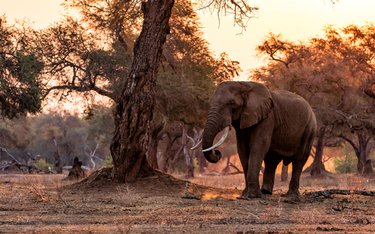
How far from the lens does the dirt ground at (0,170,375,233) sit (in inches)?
359

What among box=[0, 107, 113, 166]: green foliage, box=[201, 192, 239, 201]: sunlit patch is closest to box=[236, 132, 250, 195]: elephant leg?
box=[201, 192, 239, 201]: sunlit patch

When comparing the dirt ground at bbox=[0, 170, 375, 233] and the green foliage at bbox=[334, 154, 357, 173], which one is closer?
the dirt ground at bbox=[0, 170, 375, 233]

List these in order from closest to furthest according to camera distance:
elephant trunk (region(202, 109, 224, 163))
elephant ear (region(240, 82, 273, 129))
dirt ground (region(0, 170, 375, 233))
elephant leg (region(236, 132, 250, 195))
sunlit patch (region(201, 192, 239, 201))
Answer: dirt ground (region(0, 170, 375, 233)) → elephant trunk (region(202, 109, 224, 163)) → sunlit patch (region(201, 192, 239, 201)) → elephant ear (region(240, 82, 273, 129)) → elephant leg (region(236, 132, 250, 195))

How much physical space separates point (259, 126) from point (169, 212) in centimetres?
419

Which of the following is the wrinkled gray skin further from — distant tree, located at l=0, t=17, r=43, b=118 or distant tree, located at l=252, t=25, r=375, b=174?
distant tree, located at l=252, t=25, r=375, b=174

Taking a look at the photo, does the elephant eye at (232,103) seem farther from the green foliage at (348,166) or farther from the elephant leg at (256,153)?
the green foliage at (348,166)

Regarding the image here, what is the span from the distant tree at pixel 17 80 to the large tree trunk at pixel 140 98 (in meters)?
10.6

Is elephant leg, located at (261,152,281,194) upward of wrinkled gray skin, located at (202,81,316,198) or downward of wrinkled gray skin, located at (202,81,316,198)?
downward

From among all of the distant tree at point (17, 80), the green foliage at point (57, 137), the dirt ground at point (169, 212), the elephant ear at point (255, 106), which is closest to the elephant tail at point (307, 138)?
the dirt ground at point (169, 212)

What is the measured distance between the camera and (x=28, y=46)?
29.1 metres

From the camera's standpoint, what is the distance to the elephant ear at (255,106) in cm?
1487

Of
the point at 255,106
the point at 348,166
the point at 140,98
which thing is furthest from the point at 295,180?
the point at 348,166

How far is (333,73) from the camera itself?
37.6 m

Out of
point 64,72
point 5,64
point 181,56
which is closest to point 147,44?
point 5,64
